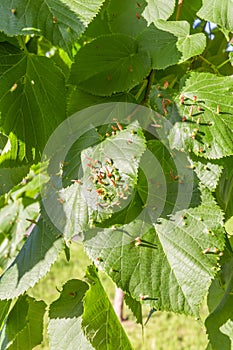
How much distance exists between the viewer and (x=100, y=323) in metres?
0.70

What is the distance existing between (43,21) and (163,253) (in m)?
0.29

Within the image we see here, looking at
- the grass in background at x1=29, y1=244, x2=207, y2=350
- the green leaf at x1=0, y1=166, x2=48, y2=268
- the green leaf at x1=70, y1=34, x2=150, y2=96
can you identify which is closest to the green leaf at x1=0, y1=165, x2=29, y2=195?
the green leaf at x1=0, y1=166, x2=48, y2=268

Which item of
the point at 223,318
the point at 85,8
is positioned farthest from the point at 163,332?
the point at 85,8

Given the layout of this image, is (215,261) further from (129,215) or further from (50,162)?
(50,162)

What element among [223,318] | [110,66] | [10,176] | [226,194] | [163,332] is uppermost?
[110,66]

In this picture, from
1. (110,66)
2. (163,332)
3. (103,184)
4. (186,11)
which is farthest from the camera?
(163,332)

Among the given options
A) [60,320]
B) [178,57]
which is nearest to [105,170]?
[178,57]

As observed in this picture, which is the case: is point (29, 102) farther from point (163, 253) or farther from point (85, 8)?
point (163, 253)

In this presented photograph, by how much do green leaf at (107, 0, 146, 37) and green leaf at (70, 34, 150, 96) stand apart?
3 centimetres

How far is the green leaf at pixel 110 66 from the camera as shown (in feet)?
2.19

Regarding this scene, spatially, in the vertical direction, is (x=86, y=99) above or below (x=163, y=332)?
above

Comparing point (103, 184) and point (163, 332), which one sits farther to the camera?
point (163, 332)

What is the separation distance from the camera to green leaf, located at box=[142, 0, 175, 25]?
0.68 metres

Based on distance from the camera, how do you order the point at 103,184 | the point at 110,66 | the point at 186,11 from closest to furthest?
the point at 103,184
the point at 110,66
the point at 186,11
